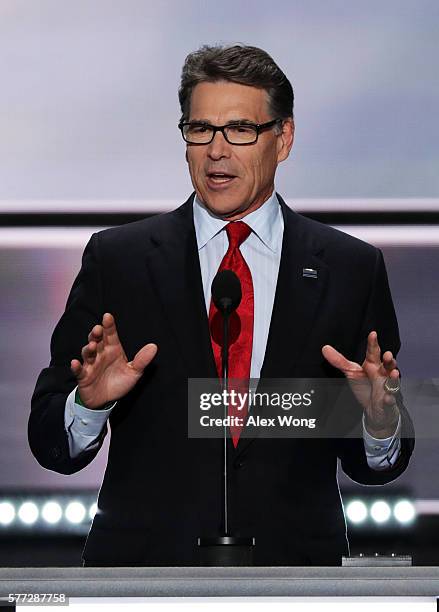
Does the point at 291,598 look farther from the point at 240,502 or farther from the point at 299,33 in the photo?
the point at 299,33

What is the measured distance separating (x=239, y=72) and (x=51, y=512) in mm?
1335

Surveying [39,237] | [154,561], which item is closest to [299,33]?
[39,237]

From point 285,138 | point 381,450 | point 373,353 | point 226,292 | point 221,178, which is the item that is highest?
point 285,138

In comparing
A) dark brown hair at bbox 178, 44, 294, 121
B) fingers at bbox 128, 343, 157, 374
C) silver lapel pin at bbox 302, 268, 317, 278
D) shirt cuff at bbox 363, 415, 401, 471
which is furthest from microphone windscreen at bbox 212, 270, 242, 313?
dark brown hair at bbox 178, 44, 294, 121

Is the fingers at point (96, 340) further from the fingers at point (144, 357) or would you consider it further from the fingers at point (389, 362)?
the fingers at point (389, 362)

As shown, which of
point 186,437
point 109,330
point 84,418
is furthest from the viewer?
point 186,437

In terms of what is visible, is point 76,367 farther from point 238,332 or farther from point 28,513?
point 28,513

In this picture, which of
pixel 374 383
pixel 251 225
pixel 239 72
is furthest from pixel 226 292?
pixel 239 72

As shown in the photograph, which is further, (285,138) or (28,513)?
(28,513)

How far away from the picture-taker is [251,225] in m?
2.38

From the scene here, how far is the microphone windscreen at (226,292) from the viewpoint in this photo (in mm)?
1881

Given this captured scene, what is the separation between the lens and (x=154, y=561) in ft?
7.01

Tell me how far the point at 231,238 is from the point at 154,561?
704 millimetres

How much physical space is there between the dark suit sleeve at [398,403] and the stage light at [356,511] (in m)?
0.70
